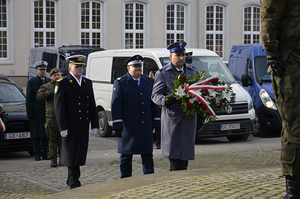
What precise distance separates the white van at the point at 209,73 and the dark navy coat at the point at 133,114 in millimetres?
5109

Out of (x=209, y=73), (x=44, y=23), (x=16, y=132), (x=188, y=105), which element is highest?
(x=44, y=23)

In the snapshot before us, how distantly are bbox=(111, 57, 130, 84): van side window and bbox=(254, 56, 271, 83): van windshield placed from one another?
3032 mm

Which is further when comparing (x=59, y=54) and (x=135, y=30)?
(x=135, y=30)

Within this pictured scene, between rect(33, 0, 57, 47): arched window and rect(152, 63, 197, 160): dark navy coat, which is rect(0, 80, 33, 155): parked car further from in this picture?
rect(33, 0, 57, 47): arched window

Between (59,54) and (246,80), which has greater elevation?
(59,54)

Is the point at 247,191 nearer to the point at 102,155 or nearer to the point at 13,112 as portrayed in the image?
the point at 102,155

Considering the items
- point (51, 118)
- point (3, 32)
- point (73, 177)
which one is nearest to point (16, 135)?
point (51, 118)

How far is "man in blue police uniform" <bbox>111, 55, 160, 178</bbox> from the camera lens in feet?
29.9

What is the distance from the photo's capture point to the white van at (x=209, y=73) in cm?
1498

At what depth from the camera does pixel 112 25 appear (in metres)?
39.1

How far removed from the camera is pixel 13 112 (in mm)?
13688

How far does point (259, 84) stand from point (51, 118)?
6.00 metres

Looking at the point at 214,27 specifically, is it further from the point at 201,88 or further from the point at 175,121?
the point at 201,88

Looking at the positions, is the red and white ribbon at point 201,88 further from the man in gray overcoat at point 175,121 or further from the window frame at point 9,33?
the window frame at point 9,33
